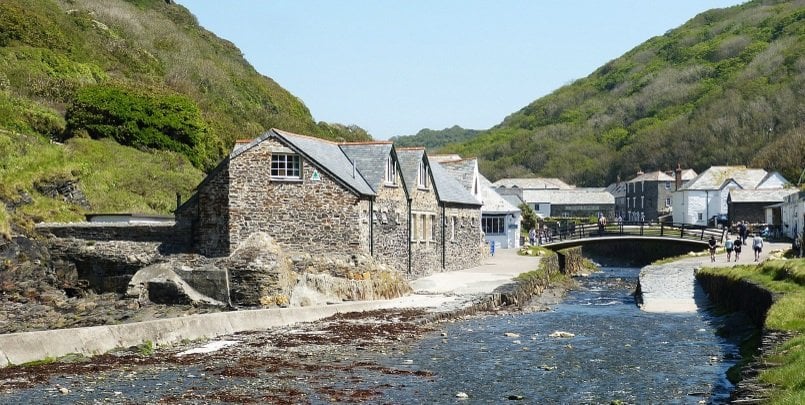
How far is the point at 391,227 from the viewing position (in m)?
39.8

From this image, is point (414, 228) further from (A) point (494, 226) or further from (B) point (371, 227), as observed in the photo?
(A) point (494, 226)

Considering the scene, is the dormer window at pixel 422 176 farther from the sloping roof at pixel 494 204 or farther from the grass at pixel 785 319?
the sloping roof at pixel 494 204

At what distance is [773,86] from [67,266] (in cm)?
17967

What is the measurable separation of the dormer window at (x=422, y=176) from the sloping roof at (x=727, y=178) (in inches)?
2585

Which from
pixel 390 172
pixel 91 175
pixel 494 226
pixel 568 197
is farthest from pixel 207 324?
pixel 568 197

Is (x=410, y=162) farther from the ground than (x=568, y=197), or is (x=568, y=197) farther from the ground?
(x=568, y=197)

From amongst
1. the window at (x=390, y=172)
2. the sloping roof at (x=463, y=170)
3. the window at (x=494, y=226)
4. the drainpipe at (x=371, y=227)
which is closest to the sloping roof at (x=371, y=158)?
the window at (x=390, y=172)

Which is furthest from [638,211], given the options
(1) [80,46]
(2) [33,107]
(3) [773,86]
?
(2) [33,107]

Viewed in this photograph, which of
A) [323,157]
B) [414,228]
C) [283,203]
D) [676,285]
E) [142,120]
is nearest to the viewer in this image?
[283,203]

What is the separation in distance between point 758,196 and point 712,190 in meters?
17.1

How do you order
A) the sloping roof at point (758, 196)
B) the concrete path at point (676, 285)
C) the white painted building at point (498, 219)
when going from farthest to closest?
the sloping roof at point (758, 196) → the white painted building at point (498, 219) → the concrete path at point (676, 285)

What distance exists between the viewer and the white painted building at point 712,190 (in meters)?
102

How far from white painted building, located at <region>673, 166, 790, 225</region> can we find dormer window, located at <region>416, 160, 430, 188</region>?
2587 inches

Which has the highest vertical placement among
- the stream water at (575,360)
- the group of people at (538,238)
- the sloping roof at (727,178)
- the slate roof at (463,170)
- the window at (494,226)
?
the sloping roof at (727,178)
